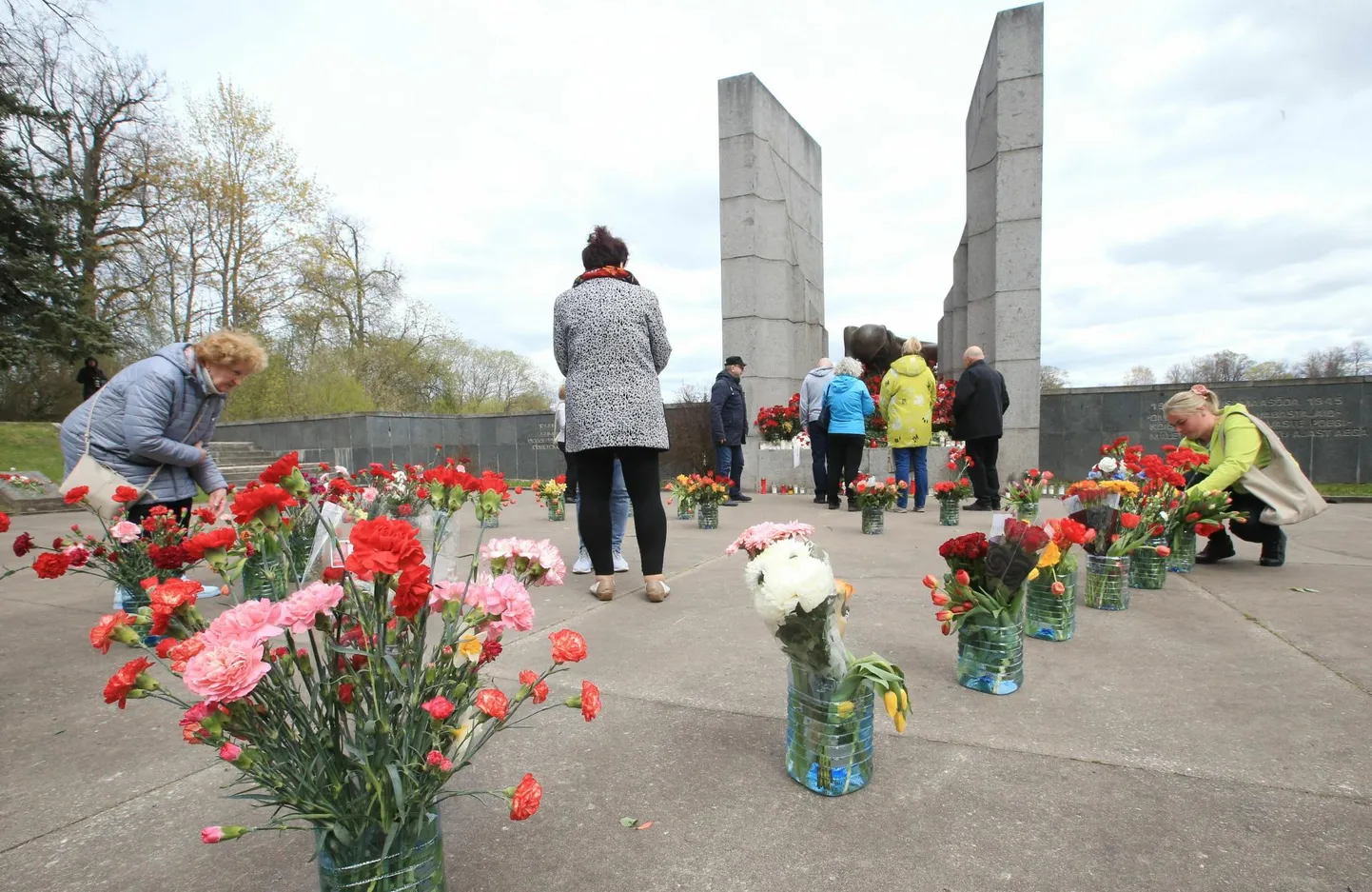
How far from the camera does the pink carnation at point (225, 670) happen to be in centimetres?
93

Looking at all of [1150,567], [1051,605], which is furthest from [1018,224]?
[1051,605]

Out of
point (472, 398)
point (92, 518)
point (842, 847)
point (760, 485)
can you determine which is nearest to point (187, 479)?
point (842, 847)

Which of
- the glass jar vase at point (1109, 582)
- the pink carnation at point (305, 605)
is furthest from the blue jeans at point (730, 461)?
the pink carnation at point (305, 605)

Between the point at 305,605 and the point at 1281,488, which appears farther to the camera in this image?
the point at 1281,488

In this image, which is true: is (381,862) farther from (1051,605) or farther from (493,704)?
(1051,605)

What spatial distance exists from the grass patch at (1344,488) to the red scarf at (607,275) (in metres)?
10.0

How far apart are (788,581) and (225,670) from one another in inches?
39.8

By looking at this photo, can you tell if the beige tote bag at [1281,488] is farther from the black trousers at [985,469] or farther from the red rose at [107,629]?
the red rose at [107,629]

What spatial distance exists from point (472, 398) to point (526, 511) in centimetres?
2592

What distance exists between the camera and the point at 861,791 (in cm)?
170

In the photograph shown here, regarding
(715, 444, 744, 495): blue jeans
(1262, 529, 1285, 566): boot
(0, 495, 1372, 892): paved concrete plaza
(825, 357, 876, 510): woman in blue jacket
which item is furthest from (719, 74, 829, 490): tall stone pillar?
(0, 495, 1372, 892): paved concrete plaza

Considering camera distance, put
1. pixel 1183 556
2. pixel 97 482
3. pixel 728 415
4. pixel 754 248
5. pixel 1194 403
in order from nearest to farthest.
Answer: pixel 97 482
pixel 1183 556
pixel 1194 403
pixel 728 415
pixel 754 248

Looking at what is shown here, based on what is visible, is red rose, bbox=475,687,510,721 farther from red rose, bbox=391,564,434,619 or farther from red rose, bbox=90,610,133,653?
red rose, bbox=90,610,133,653

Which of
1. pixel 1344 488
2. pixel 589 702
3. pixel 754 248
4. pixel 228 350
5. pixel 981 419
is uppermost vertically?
pixel 754 248
